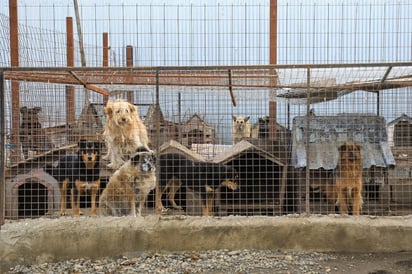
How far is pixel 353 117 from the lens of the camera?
686cm

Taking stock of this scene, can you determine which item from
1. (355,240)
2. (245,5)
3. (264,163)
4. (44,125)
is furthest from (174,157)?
(355,240)

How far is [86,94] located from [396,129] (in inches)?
221

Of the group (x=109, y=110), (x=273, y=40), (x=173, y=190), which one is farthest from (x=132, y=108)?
(x=273, y=40)

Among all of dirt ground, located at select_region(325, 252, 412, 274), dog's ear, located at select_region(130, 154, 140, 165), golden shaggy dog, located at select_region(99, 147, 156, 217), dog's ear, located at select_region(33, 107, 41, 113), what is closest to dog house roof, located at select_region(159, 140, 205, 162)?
golden shaggy dog, located at select_region(99, 147, 156, 217)

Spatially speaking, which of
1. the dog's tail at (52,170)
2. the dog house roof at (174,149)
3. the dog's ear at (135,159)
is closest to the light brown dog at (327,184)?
the dog house roof at (174,149)

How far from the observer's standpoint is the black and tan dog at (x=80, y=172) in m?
6.86

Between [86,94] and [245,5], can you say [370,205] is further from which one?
[86,94]

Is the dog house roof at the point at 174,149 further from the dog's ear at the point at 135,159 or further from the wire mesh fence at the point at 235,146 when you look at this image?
the dog's ear at the point at 135,159

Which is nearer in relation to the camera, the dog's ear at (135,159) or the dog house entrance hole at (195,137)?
the dog's ear at (135,159)

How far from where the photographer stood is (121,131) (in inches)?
321

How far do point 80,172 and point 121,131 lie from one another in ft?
4.78

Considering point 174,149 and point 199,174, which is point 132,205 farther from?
point 174,149

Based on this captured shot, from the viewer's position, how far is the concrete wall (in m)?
5.37

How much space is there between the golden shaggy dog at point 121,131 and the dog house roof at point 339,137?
9.53ft
